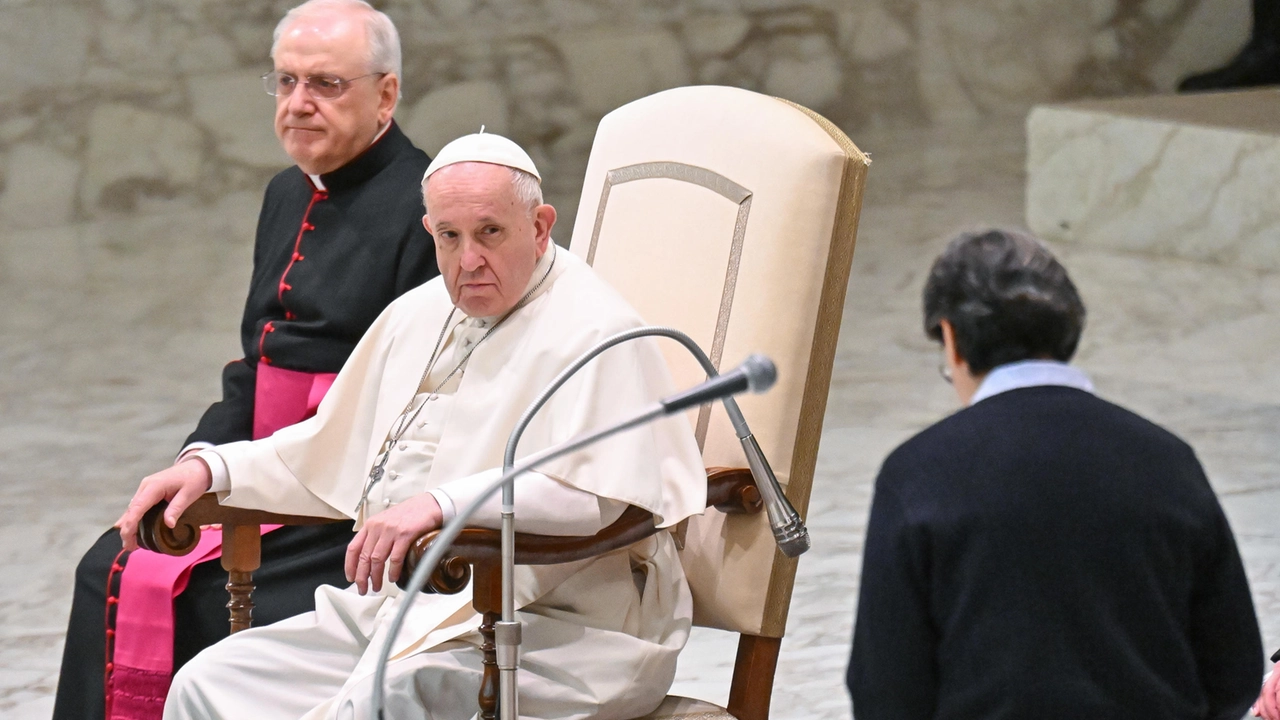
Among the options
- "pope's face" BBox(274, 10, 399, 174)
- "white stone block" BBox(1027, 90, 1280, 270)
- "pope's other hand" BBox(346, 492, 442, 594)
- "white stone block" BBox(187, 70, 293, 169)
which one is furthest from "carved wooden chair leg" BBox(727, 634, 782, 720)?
"white stone block" BBox(187, 70, 293, 169)

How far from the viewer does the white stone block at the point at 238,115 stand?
910 centimetres

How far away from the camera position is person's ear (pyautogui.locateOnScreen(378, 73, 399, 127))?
3.67 metres

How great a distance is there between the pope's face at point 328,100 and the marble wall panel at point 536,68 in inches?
217

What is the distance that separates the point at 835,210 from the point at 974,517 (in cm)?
106

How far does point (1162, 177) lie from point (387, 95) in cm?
457

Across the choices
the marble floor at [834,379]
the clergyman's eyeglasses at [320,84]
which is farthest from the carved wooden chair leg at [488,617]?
the marble floor at [834,379]

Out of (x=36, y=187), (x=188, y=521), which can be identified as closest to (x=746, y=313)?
(x=188, y=521)

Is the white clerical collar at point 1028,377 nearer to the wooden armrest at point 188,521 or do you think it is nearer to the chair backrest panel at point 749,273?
the chair backrest panel at point 749,273

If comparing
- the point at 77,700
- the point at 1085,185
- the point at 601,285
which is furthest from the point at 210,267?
the point at 601,285

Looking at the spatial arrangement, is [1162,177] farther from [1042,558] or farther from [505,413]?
[1042,558]

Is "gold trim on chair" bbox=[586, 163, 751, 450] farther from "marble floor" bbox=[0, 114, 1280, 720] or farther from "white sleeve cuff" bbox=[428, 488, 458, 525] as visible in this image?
"marble floor" bbox=[0, 114, 1280, 720]

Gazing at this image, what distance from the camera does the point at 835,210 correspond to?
3043 mm

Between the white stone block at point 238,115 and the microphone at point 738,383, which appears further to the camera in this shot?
the white stone block at point 238,115

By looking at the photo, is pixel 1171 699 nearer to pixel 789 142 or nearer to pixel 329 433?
pixel 789 142
